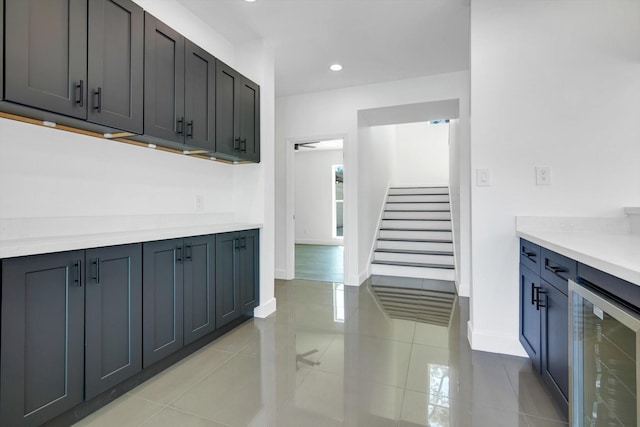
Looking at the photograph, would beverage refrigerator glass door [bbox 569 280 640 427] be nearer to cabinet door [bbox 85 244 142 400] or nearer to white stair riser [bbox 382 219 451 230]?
cabinet door [bbox 85 244 142 400]

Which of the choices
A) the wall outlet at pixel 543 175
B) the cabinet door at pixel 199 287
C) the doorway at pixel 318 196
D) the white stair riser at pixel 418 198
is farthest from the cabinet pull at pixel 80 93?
the doorway at pixel 318 196

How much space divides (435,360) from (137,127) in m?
2.54

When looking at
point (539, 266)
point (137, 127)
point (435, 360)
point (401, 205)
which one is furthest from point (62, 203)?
point (401, 205)

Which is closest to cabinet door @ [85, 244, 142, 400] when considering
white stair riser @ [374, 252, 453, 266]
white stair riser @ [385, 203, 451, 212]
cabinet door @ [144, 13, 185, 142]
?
cabinet door @ [144, 13, 185, 142]

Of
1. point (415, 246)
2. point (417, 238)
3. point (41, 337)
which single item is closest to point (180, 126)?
point (41, 337)

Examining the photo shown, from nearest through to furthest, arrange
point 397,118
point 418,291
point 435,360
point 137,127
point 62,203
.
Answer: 1. point 62,203
2. point 137,127
3. point 435,360
4. point 418,291
5. point 397,118

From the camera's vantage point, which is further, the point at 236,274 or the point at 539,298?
the point at 236,274

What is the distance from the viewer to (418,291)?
12.9ft

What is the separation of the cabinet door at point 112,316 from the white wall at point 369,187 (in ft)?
9.74

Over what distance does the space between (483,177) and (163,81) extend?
2.43 metres

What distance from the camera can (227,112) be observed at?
2.69 meters

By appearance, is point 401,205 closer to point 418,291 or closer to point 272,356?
point 418,291

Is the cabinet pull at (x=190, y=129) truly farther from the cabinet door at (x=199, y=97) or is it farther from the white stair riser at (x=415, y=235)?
→ the white stair riser at (x=415, y=235)

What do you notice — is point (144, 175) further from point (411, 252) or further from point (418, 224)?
point (418, 224)
